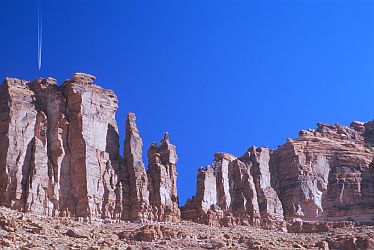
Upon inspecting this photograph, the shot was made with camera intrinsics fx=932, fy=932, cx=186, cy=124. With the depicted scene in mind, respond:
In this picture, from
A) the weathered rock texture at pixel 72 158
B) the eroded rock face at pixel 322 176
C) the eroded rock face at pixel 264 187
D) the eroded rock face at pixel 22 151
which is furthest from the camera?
the eroded rock face at pixel 322 176

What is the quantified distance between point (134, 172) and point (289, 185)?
24.7 m

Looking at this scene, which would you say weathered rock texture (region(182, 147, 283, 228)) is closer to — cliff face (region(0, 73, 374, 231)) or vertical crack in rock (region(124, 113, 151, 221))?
cliff face (region(0, 73, 374, 231))

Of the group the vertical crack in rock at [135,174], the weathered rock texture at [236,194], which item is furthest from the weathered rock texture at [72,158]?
the weathered rock texture at [236,194]

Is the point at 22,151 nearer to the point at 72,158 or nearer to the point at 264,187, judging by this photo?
the point at 72,158

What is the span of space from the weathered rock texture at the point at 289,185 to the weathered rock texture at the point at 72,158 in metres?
7.51

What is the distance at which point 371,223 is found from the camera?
4264 inches

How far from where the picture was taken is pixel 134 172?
9800cm

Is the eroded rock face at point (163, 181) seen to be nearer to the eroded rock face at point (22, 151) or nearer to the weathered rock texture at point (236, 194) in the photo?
the weathered rock texture at point (236, 194)

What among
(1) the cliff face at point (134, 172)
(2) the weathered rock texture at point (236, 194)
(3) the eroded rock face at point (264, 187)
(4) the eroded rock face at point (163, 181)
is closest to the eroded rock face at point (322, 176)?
(1) the cliff face at point (134, 172)

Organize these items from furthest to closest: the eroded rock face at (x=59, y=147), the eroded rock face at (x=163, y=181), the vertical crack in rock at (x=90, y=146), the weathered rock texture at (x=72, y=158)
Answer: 1. the eroded rock face at (x=163, y=181)
2. the vertical crack in rock at (x=90, y=146)
3. the weathered rock texture at (x=72, y=158)
4. the eroded rock face at (x=59, y=147)

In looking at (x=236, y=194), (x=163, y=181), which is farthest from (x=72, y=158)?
(x=236, y=194)

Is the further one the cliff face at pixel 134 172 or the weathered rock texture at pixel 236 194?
the weathered rock texture at pixel 236 194

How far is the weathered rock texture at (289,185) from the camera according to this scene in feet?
351

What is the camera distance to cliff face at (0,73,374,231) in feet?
293
